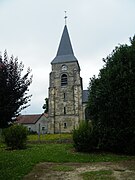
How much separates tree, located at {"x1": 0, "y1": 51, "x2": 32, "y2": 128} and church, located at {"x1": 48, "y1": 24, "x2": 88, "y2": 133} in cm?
3250

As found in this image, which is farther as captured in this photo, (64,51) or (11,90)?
(64,51)

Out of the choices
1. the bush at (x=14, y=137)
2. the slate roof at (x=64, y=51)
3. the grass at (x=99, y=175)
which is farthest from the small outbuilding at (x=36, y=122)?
the grass at (x=99, y=175)

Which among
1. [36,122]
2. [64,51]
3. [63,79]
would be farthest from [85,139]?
[36,122]

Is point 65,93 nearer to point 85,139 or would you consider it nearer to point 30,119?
point 30,119

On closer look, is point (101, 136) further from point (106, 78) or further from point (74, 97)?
point (74, 97)

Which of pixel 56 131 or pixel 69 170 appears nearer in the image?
pixel 69 170

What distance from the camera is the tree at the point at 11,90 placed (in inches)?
419

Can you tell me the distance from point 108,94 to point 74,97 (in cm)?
3113

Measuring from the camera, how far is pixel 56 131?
146ft

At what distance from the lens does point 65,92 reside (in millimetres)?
46906

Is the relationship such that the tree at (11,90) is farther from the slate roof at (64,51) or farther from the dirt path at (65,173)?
the slate roof at (64,51)

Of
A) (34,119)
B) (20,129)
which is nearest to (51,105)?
(34,119)

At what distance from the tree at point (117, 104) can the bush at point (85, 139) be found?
46 centimetres

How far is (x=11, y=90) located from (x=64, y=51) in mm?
39912
